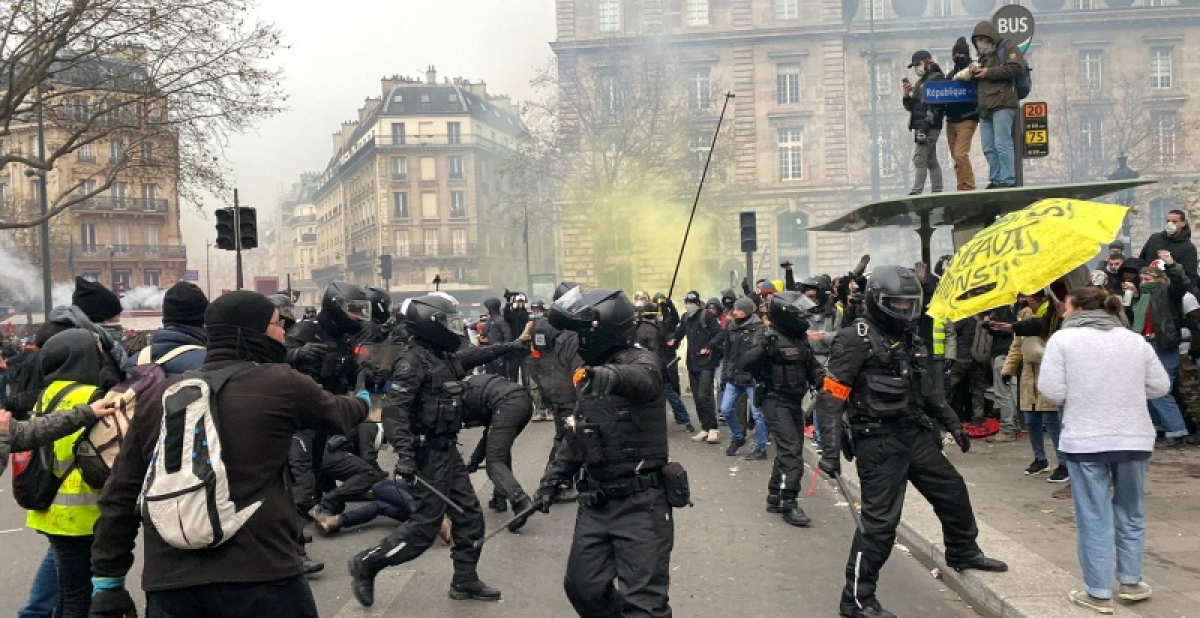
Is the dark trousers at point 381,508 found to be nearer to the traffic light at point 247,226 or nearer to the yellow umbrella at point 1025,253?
the yellow umbrella at point 1025,253

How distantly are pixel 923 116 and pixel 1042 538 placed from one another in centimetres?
580

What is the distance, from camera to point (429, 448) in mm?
5801

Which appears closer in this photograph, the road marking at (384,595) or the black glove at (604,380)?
the black glove at (604,380)

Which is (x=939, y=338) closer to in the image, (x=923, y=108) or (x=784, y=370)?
(x=923, y=108)

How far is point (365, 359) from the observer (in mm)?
7703

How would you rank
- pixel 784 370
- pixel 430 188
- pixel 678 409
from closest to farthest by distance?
pixel 784 370 < pixel 678 409 < pixel 430 188

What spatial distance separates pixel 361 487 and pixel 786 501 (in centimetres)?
350

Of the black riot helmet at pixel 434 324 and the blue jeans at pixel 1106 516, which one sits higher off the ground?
the black riot helmet at pixel 434 324

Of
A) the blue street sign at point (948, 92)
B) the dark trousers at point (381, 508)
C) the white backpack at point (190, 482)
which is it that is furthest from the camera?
the blue street sign at point (948, 92)

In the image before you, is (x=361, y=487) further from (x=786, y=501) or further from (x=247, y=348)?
(x=247, y=348)

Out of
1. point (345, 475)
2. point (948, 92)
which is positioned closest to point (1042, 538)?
point (345, 475)

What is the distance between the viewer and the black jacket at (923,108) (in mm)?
10469

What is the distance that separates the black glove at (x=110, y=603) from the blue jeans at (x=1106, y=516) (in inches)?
176

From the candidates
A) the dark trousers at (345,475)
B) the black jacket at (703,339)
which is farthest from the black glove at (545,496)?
the black jacket at (703,339)
